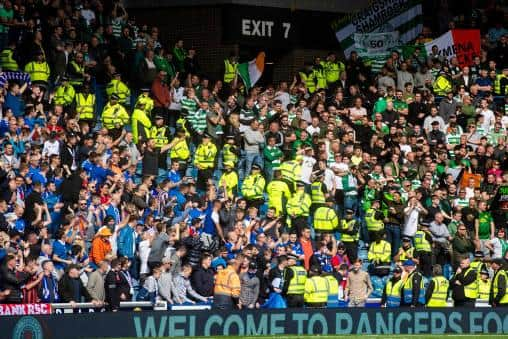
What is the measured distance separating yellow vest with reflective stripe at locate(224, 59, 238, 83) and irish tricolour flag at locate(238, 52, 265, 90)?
0.72 ft

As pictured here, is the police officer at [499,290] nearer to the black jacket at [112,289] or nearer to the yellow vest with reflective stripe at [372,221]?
the yellow vest with reflective stripe at [372,221]

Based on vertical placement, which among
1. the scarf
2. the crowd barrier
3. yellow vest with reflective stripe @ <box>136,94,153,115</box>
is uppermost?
yellow vest with reflective stripe @ <box>136,94,153,115</box>

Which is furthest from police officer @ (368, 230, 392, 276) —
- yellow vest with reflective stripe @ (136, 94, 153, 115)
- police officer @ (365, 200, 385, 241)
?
yellow vest with reflective stripe @ (136, 94, 153, 115)

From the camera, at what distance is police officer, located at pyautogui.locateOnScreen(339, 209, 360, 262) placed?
2828 centimetres

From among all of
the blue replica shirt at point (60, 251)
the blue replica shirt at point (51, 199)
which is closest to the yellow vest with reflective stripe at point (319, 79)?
the blue replica shirt at point (51, 199)

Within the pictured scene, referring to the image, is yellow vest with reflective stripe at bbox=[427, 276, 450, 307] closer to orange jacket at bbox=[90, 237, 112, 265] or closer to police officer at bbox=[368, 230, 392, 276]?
police officer at bbox=[368, 230, 392, 276]

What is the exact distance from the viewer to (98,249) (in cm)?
2512

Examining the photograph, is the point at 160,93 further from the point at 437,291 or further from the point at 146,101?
the point at 437,291

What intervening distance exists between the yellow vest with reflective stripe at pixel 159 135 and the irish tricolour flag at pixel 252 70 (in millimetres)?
4362

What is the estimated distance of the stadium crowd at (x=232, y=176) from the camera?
83.2 ft

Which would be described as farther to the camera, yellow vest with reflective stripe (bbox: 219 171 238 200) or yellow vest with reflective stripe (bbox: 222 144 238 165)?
yellow vest with reflective stripe (bbox: 222 144 238 165)

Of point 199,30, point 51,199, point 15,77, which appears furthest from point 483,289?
point 199,30

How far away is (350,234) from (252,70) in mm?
6699

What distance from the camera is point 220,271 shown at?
2544cm
